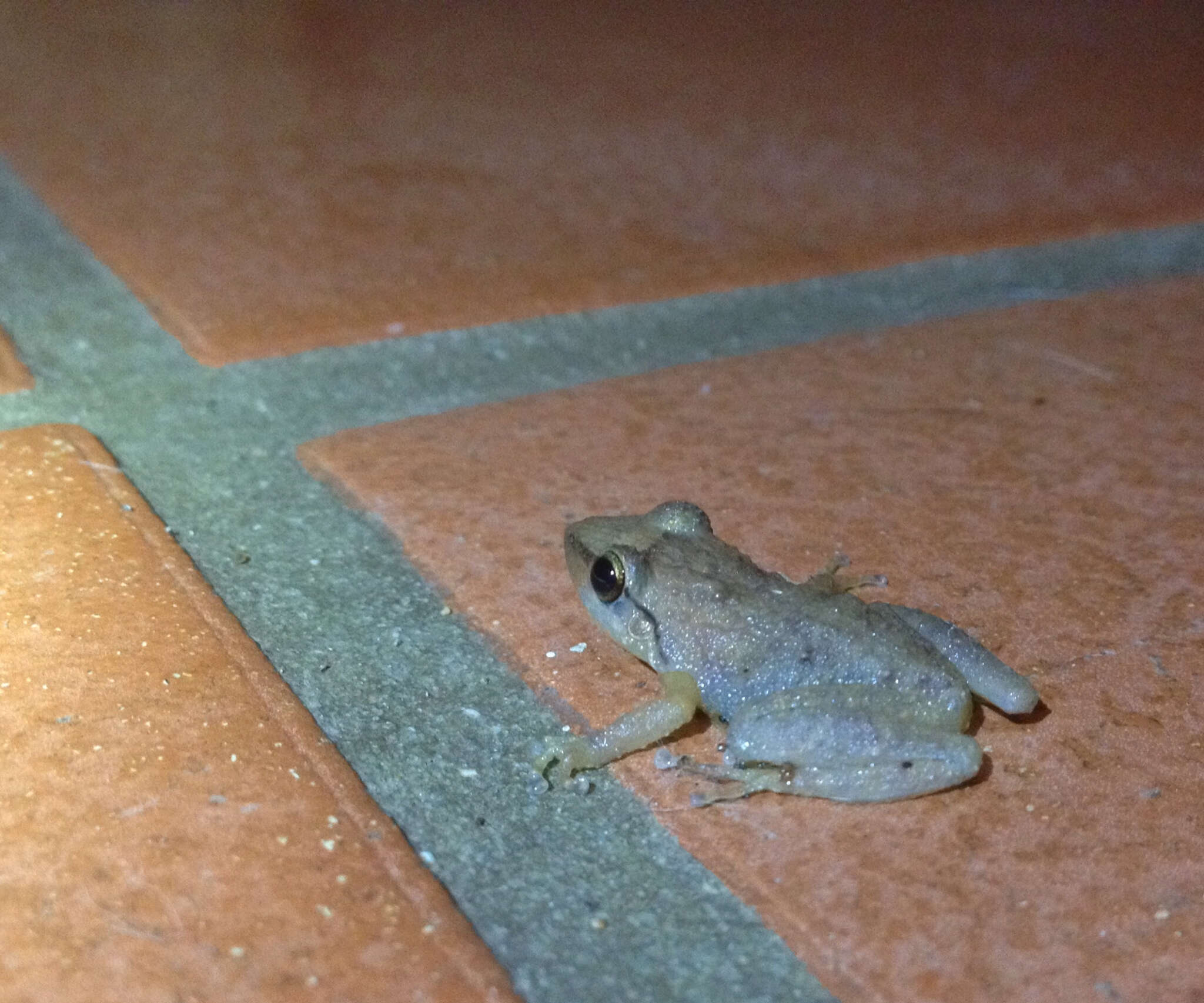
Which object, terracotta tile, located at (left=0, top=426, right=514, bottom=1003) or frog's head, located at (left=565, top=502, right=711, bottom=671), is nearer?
terracotta tile, located at (left=0, top=426, right=514, bottom=1003)

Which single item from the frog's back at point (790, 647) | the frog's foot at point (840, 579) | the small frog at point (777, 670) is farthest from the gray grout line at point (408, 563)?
the frog's foot at point (840, 579)

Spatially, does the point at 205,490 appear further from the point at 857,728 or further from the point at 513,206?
the point at 513,206

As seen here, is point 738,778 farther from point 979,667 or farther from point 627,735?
point 979,667

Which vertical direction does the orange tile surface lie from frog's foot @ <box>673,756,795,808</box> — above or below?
above

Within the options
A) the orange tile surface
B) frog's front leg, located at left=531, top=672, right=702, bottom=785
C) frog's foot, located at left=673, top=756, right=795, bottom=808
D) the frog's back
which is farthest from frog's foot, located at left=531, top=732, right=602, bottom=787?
the orange tile surface

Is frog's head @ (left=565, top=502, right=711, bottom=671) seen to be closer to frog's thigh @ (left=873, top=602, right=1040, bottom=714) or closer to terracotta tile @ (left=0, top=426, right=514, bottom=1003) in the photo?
frog's thigh @ (left=873, top=602, right=1040, bottom=714)

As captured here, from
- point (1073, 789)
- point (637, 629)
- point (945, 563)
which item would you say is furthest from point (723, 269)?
point (1073, 789)

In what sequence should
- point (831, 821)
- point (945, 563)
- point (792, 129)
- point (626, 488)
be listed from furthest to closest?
point (792, 129) → point (626, 488) → point (945, 563) → point (831, 821)
